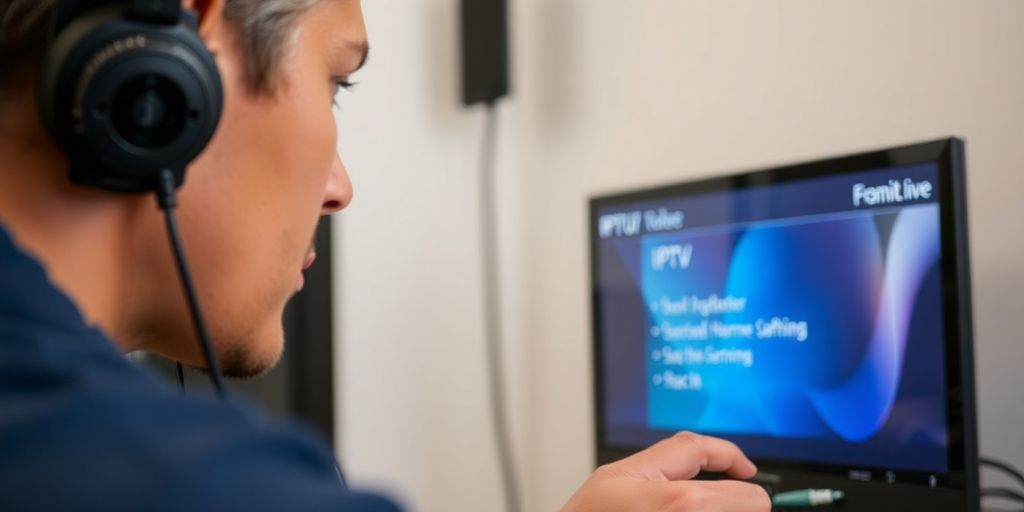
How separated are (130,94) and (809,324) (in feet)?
2.68

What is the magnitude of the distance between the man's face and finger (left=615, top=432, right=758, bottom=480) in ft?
0.95

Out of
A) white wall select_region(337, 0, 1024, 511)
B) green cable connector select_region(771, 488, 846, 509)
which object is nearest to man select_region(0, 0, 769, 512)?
green cable connector select_region(771, 488, 846, 509)

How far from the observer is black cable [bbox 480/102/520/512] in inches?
72.0

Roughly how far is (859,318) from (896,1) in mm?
448

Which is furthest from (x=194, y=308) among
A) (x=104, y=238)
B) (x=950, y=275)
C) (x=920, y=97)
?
(x=920, y=97)

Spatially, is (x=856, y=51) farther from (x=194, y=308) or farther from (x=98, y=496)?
(x=98, y=496)

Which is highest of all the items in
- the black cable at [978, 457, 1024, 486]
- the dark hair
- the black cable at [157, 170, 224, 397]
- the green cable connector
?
the dark hair

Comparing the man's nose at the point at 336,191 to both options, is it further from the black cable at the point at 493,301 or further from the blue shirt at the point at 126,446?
the black cable at the point at 493,301

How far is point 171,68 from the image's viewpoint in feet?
1.81

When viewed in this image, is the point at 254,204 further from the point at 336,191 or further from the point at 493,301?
the point at 493,301

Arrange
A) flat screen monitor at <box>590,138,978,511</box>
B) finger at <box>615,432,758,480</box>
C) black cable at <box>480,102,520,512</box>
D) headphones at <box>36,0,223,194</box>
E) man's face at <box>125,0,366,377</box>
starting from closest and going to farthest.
Result: 1. headphones at <box>36,0,223,194</box>
2. man's face at <box>125,0,366,377</box>
3. finger at <box>615,432,758,480</box>
4. flat screen monitor at <box>590,138,978,511</box>
5. black cable at <box>480,102,520,512</box>

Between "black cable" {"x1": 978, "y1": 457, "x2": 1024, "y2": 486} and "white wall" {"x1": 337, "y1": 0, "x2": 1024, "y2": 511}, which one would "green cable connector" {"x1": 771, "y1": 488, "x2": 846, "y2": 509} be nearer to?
"black cable" {"x1": 978, "y1": 457, "x2": 1024, "y2": 486}

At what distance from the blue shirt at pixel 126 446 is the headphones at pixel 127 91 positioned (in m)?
0.19

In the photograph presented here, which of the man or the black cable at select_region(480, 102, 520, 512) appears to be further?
the black cable at select_region(480, 102, 520, 512)
